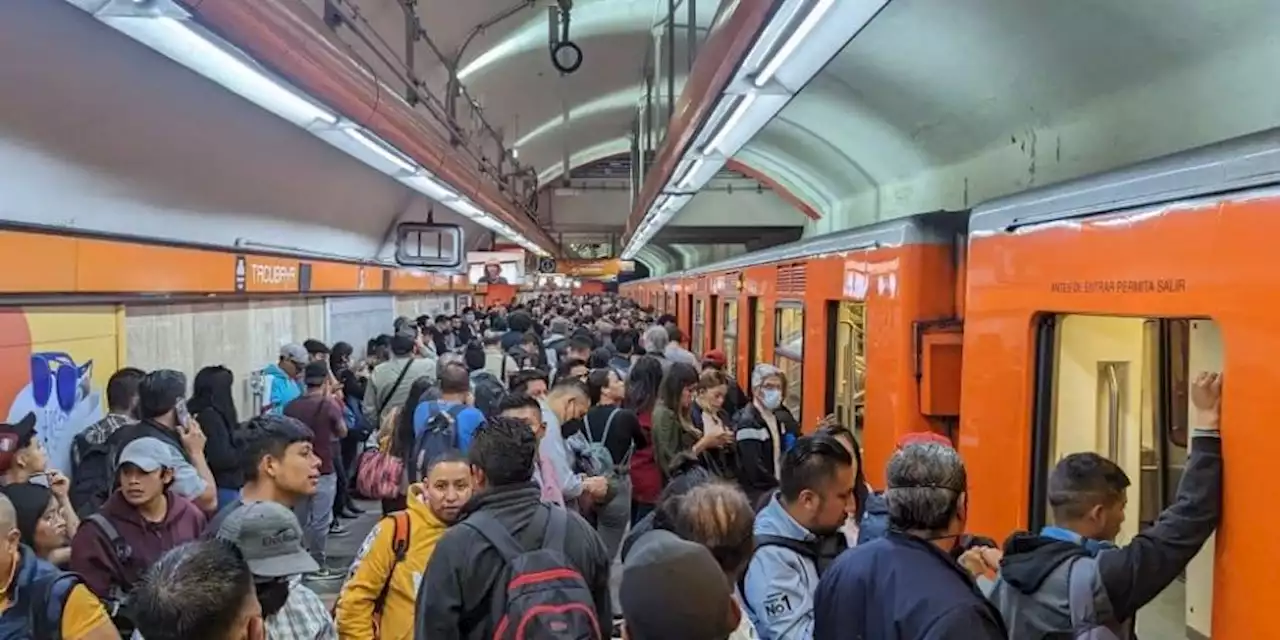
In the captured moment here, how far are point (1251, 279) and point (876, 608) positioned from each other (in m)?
1.00

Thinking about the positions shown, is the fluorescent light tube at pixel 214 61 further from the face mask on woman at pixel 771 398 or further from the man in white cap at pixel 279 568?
the face mask on woman at pixel 771 398

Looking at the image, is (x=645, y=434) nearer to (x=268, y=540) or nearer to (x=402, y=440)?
Answer: (x=402, y=440)

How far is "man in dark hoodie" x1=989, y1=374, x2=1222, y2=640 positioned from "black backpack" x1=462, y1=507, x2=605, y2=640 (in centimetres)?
100

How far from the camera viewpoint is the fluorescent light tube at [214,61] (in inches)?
125

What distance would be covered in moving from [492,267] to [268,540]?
17288 millimetres

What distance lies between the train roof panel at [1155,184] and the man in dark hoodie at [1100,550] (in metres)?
0.43

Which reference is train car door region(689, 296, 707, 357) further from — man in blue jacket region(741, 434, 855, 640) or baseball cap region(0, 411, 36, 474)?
man in blue jacket region(741, 434, 855, 640)

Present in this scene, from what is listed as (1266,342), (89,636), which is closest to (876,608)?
(1266,342)

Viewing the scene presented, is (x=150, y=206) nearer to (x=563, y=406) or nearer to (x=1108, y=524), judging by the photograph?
(x=563, y=406)

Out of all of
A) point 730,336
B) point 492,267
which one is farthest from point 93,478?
point 492,267

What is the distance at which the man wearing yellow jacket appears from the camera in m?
2.98

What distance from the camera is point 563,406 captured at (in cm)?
535

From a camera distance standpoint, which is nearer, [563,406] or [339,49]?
[339,49]

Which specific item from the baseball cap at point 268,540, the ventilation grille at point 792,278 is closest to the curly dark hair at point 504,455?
the baseball cap at point 268,540
